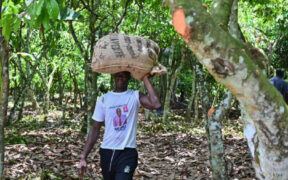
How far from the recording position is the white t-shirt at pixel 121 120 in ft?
10.2

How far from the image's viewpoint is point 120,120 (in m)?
3.15

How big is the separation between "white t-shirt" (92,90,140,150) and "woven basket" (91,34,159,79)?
0.25 metres

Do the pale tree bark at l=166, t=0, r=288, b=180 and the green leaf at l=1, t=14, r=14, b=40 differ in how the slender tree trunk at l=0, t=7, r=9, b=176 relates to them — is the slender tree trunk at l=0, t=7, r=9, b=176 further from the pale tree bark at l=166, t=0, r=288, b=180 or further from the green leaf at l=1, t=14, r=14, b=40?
the pale tree bark at l=166, t=0, r=288, b=180

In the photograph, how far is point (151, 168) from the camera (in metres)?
5.93

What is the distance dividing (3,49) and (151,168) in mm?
3445

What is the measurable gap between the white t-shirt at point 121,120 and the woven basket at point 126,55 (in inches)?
10.0

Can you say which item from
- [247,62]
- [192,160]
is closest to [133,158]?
[247,62]

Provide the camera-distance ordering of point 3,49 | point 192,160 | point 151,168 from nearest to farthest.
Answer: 1. point 3,49
2. point 151,168
3. point 192,160

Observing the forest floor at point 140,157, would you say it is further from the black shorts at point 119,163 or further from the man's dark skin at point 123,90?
the black shorts at point 119,163

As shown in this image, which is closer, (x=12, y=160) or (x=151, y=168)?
(x=12, y=160)

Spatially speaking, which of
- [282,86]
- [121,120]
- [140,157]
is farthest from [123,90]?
[282,86]

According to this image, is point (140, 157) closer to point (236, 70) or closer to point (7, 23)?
point (7, 23)

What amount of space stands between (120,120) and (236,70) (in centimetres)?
161

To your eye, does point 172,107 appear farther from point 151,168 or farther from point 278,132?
point 278,132
